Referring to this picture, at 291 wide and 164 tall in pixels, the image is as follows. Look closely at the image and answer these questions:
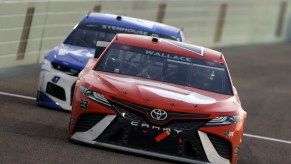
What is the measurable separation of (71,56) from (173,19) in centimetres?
1482

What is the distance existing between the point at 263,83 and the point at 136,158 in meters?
14.7

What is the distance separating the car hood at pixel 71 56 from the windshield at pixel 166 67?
5.95 ft

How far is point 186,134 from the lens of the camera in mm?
11047

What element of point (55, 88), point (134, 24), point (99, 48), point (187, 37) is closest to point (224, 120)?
point (99, 48)

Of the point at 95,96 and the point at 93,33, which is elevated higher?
the point at 95,96

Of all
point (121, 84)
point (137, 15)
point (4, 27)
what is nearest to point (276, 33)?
point (137, 15)

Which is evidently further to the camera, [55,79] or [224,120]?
[55,79]

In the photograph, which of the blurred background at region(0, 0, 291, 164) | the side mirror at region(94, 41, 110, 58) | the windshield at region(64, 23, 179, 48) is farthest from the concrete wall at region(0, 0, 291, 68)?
the side mirror at region(94, 41, 110, 58)

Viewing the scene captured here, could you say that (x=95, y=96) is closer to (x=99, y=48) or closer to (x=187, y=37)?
(x=99, y=48)

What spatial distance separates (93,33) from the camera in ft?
52.4

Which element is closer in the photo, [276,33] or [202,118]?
[202,118]

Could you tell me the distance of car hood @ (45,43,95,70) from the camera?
14.5 meters

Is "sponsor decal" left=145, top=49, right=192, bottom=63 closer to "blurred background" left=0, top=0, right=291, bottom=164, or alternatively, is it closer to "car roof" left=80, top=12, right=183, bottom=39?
"blurred background" left=0, top=0, right=291, bottom=164

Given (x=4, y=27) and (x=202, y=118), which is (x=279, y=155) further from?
(x=4, y=27)
